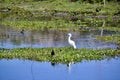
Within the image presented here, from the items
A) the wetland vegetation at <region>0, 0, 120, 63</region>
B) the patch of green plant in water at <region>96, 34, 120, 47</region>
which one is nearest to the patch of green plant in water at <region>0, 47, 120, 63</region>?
the wetland vegetation at <region>0, 0, 120, 63</region>

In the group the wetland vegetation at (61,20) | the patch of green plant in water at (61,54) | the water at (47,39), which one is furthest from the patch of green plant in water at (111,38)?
the patch of green plant in water at (61,54)

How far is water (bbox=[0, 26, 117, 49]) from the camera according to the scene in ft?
110

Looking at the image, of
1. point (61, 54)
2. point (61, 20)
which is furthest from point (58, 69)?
point (61, 20)

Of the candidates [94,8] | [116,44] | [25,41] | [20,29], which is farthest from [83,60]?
[94,8]

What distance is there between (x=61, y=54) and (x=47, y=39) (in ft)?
35.1

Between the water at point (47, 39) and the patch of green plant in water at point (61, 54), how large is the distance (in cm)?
356

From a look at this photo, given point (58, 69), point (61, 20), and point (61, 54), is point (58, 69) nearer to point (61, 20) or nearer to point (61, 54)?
point (61, 54)

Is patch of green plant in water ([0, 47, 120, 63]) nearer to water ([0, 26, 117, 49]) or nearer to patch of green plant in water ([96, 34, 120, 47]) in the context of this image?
water ([0, 26, 117, 49])

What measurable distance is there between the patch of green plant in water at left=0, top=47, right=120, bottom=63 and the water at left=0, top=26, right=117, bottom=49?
3564 millimetres

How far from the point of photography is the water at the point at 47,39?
1319 inches

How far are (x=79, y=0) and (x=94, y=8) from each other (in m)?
8.00

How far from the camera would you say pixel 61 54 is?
27.0 meters

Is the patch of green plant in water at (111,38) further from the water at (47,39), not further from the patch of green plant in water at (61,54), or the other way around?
the patch of green plant in water at (61,54)

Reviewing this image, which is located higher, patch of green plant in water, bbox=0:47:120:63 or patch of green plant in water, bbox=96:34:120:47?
patch of green plant in water, bbox=0:47:120:63
